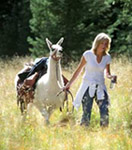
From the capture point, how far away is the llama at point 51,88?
793cm

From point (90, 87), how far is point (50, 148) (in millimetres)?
1877

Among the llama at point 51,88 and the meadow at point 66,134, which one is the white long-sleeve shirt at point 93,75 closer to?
the meadow at point 66,134

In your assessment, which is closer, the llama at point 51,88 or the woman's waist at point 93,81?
the woman's waist at point 93,81

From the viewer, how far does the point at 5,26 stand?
93.6ft

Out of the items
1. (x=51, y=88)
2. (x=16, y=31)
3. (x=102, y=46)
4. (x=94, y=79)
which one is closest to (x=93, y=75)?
(x=94, y=79)

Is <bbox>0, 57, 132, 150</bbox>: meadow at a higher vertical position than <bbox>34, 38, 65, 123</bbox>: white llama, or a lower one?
lower

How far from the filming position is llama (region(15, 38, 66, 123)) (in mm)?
7926

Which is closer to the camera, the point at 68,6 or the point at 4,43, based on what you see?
the point at 68,6

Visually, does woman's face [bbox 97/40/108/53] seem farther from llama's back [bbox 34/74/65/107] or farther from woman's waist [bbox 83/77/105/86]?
llama's back [bbox 34/74/65/107]

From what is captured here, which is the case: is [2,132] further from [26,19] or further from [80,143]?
[26,19]

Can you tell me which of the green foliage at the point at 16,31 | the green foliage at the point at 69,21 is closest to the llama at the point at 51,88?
the green foliage at the point at 69,21

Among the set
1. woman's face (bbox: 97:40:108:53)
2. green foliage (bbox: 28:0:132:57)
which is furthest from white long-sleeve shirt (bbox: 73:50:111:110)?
green foliage (bbox: 28:0:132:57)

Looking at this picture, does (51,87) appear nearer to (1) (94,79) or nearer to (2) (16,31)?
(1) (94,79)

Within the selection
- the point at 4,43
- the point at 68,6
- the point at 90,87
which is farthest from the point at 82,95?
the point at 4,43
